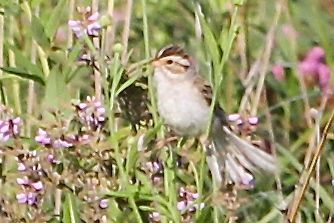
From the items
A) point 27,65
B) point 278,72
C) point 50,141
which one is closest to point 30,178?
point 50,141

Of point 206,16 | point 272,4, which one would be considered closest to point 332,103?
point 272,4

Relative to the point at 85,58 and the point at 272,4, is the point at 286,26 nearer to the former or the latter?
the point at 272,4

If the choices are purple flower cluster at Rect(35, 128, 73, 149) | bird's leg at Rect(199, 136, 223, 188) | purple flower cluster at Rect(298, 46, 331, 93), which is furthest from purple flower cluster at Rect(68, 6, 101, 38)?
purple flower cluster at Rect(298, 46, 331, 93)

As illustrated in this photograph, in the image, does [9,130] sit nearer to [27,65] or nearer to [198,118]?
[27,65]

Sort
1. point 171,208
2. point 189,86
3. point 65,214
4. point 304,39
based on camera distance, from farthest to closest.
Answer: point 304,39
point 189,86
point 65,214
point 171,208

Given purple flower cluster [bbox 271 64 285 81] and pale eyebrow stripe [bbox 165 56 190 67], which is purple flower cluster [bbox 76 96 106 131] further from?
purple flower cluster [bbox 271 64 285 81]

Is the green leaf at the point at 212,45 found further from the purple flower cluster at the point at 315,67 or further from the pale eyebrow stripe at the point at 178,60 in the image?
the purple flower cluster at the point at 315,67

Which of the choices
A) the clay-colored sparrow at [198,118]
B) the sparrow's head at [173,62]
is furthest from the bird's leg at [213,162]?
the sparrow's head at [173,62]
